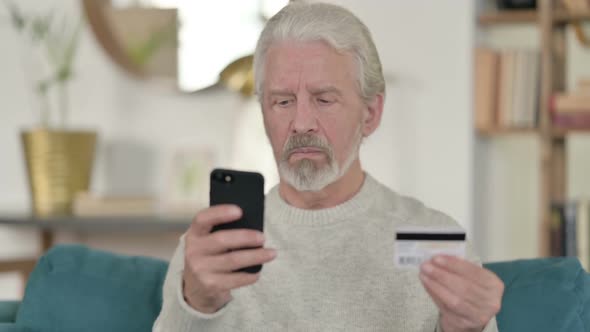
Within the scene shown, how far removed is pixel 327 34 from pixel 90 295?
643 mm

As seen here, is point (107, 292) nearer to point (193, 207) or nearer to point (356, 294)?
point (356, 294)

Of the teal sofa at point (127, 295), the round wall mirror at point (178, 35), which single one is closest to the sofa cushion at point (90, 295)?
the teal sofa at point (127, 295)

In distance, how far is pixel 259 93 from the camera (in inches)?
71.8

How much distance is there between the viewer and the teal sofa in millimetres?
1724

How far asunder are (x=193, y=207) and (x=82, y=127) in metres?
0.59

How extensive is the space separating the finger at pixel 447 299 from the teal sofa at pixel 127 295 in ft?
1.27

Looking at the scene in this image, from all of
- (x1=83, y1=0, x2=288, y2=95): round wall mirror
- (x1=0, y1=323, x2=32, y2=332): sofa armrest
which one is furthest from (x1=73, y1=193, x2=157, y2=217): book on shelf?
(x1=0, y1=323, x2=32, y2=332): sofa armrest

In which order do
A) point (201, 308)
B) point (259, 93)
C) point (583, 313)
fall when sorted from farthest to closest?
point (259, 93) → point (583, 313) → point (201, 308)

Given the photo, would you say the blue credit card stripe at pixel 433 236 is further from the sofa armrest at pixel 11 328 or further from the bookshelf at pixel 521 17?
the bookshelf at pixel 521 17

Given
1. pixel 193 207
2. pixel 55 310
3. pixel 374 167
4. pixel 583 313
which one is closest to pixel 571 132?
pixel 374 167

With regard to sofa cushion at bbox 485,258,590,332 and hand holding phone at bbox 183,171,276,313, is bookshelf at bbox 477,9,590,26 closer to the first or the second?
sofa cushion at bbox 485,258,590,332

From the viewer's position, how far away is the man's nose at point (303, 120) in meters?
1.72

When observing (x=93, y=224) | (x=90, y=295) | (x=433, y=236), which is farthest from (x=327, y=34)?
(x=93, y=224)

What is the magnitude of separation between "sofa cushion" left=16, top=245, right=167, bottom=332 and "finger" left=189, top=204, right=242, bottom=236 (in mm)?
510
